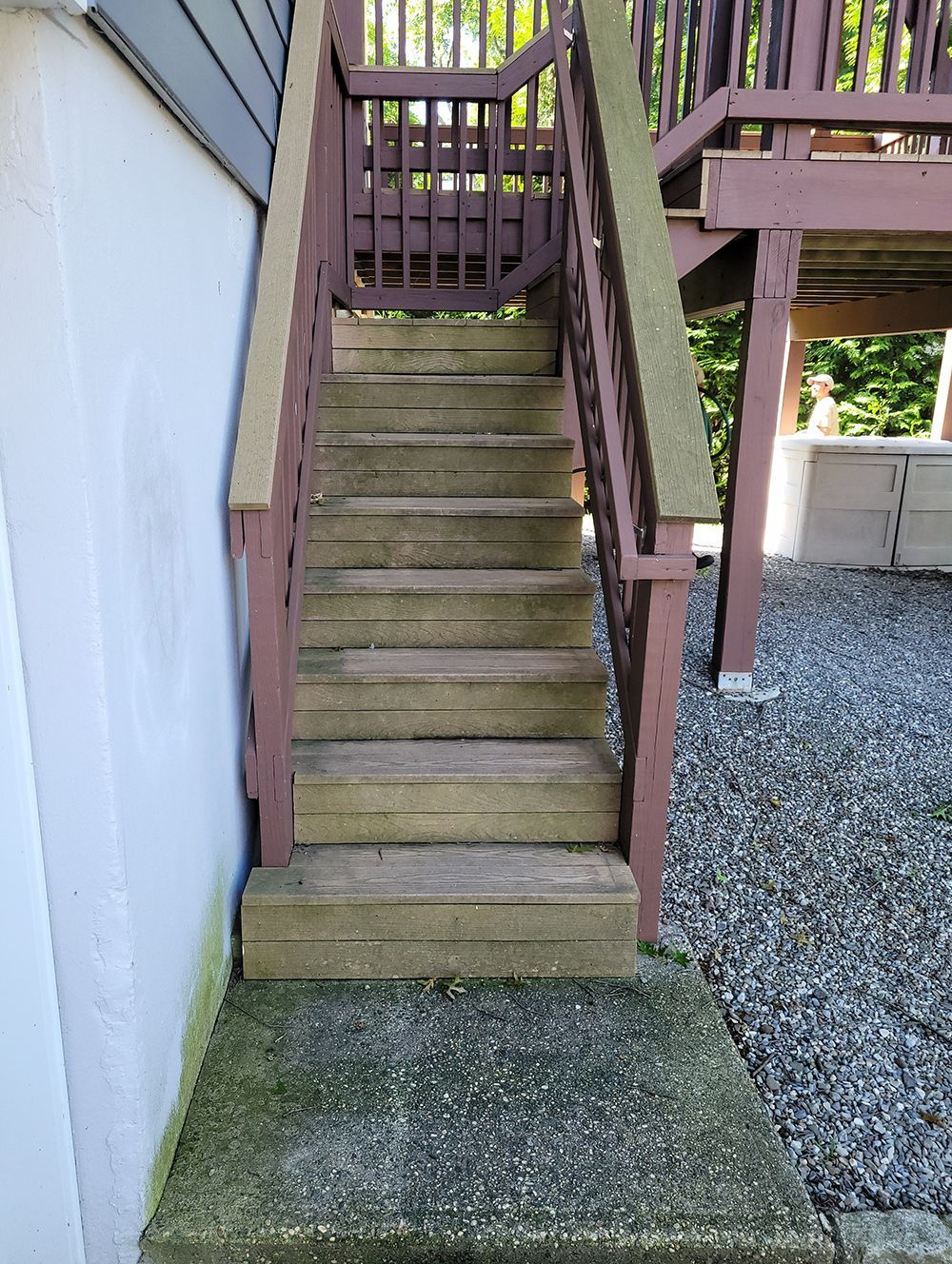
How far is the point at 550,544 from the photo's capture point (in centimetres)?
303

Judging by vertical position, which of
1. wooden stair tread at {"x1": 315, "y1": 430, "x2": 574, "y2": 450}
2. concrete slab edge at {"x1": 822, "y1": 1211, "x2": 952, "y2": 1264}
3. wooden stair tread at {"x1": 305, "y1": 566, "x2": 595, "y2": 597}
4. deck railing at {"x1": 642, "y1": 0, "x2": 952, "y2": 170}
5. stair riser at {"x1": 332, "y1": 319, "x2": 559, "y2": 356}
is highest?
deck railing at {"x1": 642, "y1": 0, "x2": 952, "y2": 170}

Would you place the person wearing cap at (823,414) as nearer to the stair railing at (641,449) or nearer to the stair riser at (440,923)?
the stair railing at (641,449)

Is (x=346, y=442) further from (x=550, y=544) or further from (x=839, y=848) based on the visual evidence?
(x=839, y=848)

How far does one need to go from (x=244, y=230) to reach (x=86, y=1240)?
2249 mm

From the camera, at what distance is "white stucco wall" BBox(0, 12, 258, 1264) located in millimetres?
1202

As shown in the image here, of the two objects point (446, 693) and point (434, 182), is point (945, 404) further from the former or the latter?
point (446, 693)

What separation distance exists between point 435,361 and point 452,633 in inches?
55.8

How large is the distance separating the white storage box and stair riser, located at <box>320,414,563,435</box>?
15.9 ft

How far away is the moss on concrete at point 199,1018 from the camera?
1576 mm

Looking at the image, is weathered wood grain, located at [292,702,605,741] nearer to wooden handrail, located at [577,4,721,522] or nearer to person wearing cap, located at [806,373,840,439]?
wooden handrail, located at [577,4,721,522]

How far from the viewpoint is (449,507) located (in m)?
3.03

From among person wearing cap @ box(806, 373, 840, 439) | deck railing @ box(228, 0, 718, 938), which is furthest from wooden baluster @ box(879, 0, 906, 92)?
person wearing cap @ box(806, 373, 840, 439)

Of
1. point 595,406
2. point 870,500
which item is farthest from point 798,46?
point 870,500

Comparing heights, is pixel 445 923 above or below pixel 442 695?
below
